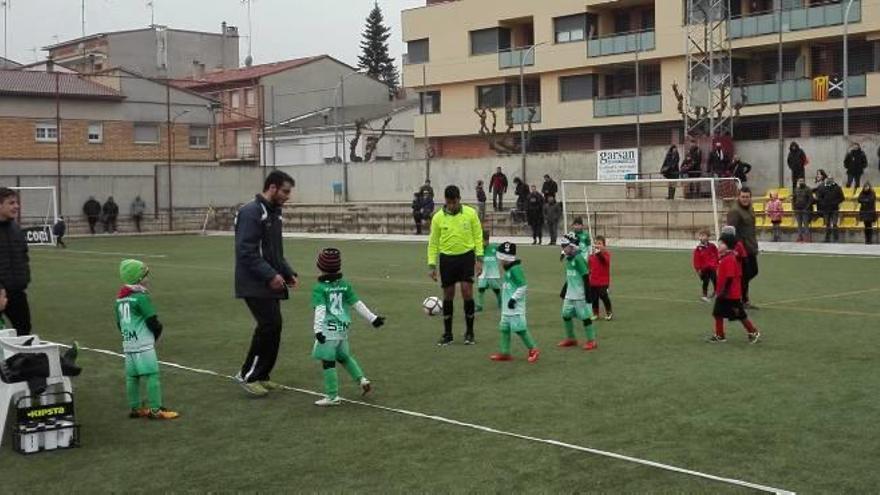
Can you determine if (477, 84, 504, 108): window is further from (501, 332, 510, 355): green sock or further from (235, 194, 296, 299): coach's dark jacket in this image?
(235, 194, 296, 299): coach's dark jacket

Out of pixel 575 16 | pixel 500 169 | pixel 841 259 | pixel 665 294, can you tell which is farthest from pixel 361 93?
pixel 665 294

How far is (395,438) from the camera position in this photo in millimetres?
8141

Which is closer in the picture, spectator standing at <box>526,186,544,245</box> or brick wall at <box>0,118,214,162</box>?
spectator standing at <box>526,186,544,245</box>

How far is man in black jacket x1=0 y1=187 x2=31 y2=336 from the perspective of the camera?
988cm

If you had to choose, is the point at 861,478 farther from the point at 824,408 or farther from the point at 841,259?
the point at 841,259

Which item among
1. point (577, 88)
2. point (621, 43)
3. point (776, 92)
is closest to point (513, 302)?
point (776, 92)

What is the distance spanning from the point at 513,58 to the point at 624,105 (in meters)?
8.11

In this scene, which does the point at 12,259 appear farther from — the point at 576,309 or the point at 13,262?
the point at 576,309

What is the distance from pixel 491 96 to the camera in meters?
58.9

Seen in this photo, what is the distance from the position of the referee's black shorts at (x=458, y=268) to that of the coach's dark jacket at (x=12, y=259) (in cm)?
495

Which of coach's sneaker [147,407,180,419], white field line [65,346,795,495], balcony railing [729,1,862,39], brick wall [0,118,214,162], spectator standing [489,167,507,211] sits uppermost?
balcony railing [729,1,862,39]

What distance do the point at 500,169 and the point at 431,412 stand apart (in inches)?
1328

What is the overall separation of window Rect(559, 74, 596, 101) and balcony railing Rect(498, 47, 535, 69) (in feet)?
6.73

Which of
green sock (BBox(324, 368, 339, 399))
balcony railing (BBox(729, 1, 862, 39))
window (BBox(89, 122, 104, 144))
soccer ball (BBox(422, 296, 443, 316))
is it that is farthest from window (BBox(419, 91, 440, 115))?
green sock (BBox(324, 368, 339, 399))
